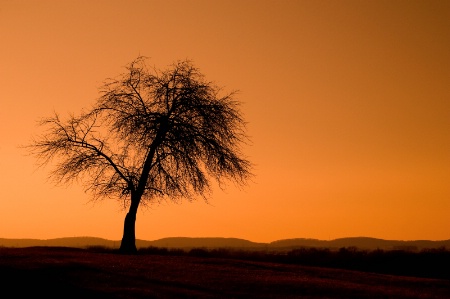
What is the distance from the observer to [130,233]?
113 ft

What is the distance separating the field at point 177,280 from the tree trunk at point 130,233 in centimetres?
376

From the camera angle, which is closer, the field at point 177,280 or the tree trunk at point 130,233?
the field at point 177,280

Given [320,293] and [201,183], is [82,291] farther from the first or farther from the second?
[201,183]

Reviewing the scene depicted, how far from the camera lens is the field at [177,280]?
21.0 m

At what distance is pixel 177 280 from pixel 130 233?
1128cm

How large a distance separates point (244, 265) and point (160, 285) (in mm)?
8292

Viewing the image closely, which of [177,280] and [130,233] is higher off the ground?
[130,233]

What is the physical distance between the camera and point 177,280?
2362cm

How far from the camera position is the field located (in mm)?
20969

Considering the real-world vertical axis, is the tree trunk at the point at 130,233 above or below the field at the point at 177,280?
above

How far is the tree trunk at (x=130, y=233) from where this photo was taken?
34125 mm

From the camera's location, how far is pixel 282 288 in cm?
2291

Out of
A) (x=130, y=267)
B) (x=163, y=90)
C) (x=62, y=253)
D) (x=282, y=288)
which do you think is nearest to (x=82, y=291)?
(x=130, y=267)

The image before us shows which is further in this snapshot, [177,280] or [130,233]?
[130,233]
